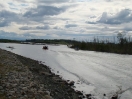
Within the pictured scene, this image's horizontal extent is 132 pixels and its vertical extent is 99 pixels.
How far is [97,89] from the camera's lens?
26609mm

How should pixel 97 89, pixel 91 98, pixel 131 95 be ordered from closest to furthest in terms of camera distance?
1. pixel 91 98
2. pixel 131 95
3. pixel 97 89

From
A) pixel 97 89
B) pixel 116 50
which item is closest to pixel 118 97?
pixel 97 89

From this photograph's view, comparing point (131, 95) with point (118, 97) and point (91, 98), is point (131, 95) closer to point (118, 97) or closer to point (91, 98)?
point (118, 97)

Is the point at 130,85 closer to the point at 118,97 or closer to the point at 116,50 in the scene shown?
the point at 118,97

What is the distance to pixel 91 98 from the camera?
70.3 ft

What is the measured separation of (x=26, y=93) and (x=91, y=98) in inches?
353

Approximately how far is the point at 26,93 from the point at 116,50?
294 feet

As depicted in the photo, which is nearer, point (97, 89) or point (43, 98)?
point (43, 98)

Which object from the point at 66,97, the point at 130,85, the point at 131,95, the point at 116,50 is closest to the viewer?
the point at 66,97

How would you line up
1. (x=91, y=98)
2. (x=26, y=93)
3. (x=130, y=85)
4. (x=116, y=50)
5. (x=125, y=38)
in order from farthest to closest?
(x=125, y=38) → (x=116, y=50) → (x=130, y=85) → (x=91, y=98) → (x=26, y=93)

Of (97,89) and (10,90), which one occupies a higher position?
(10,90)

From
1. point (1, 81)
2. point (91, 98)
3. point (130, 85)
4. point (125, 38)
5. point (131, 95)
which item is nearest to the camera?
point (1, 81)

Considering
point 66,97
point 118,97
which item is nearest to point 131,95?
point 118,97

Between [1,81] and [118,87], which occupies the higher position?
[1,81]
